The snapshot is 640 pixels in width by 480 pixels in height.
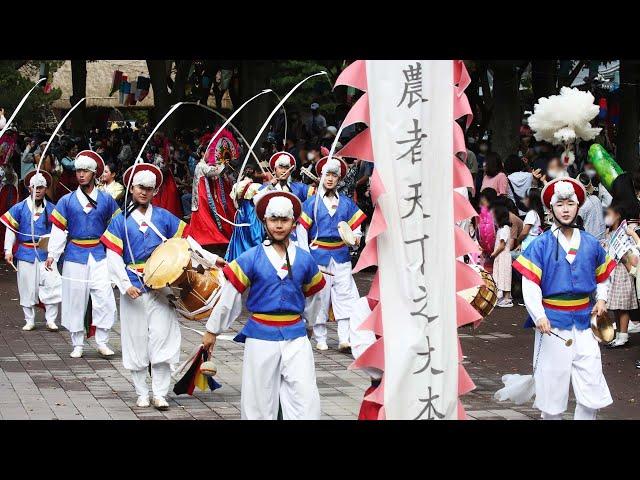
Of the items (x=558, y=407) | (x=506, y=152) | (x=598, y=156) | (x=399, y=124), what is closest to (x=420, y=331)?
(x=399, y=124)

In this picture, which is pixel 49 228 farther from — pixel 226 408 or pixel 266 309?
pixel 266 309

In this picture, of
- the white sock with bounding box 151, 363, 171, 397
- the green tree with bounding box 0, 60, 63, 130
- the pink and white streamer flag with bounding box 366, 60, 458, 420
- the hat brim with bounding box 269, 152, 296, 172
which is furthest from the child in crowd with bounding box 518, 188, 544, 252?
the green tree with bounding box 0, 60, 63, 130

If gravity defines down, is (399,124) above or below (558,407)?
above

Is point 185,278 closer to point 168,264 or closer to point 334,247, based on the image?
point 168,264

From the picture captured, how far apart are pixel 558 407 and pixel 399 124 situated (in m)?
2.57

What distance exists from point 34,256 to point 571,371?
308 inches

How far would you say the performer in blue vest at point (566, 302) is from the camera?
322 inches

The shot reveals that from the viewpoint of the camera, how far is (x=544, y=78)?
867 inches

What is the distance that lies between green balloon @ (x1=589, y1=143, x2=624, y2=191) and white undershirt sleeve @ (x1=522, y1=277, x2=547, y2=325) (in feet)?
19.2

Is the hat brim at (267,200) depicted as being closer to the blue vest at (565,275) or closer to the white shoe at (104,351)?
the blue vest at (565,275)

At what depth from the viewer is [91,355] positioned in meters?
12.2

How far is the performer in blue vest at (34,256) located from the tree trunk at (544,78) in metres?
10.5

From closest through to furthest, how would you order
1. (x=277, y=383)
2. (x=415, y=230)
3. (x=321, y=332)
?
1. (x=415, y=230)
2. (x=277, y=383)
3. (x=321, y=332)

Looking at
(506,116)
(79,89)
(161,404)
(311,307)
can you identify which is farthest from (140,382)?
(79,89)
